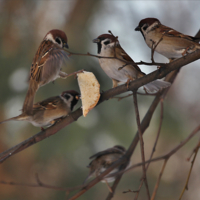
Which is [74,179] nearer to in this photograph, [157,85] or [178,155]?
[178,155]

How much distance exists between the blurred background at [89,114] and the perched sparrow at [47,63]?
649 mm

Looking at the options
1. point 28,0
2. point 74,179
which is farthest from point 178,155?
point 28,0

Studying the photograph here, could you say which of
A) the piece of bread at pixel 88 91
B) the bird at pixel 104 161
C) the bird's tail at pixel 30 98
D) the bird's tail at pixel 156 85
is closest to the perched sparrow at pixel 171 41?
the bird's tail at pixel 156 85

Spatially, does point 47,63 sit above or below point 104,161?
above

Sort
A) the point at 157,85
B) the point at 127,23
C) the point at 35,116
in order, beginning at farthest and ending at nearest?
the point at 127,23 → the point at 35,116 → the point at 157,85

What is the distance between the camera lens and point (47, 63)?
0.97m

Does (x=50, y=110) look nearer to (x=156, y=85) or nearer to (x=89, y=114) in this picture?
(x=89, y=114)

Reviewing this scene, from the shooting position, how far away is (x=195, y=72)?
205 centimetres

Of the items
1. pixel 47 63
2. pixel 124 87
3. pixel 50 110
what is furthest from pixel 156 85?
pixel 50 110

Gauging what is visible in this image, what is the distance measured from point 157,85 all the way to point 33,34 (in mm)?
1212

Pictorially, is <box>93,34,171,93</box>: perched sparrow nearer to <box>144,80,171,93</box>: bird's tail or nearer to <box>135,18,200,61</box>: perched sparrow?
<box>144,80,171,93</box>: bird's tail

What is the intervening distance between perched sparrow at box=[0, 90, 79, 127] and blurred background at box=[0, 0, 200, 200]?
0.82 ft

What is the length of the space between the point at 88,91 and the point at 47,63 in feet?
0.63

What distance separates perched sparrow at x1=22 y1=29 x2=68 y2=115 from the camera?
95 cm
